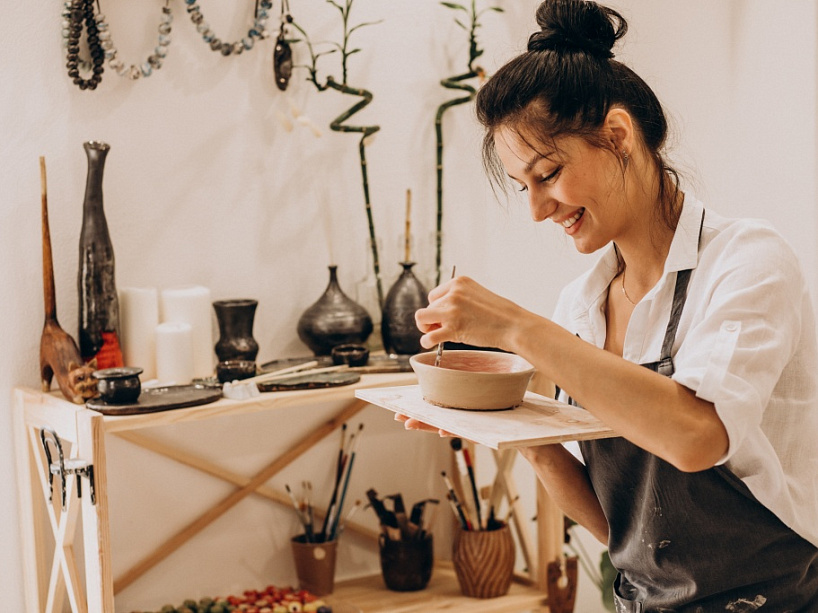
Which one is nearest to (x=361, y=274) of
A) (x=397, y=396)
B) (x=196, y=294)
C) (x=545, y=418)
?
(x=196, y=294)

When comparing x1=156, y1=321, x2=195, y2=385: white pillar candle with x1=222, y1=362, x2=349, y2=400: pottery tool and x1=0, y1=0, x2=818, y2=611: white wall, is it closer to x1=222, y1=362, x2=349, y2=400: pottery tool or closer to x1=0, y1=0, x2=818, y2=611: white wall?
x1=222, y1=362, x2=349, y2=400: pottery tool

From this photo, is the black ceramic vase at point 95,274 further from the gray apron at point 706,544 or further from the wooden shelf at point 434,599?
the gray apron at point 706,544

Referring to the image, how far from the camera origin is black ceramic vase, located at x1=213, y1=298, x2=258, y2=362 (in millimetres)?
2389

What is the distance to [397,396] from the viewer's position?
1357 millimetres

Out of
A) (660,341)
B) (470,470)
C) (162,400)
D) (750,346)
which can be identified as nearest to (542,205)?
Answer: (660,341)

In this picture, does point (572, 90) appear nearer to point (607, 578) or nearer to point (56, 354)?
point (56, 354)

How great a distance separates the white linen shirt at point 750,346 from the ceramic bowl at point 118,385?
1.11 m

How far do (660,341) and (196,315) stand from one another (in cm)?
134

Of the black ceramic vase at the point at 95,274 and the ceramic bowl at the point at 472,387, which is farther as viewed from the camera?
the black ceramic vase at the point at 95,274

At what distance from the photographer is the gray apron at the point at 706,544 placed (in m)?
1.31

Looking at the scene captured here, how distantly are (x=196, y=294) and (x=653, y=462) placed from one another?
134 cm

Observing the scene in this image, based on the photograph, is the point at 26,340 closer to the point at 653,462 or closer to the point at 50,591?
the point at 50,591

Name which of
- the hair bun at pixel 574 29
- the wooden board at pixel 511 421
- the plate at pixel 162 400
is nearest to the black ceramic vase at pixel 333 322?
the plate at pixel 162 400

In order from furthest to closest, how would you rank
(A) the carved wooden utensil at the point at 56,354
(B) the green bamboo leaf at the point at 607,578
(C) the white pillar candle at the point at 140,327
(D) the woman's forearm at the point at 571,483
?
(B) the green bamboo leaf at the point at 607,578 < (C) the white pillar candle at the point at 140,327 < (A) the carved wooden utensil at the point at 56,354 < (D) the woman's forearm at the point at 571,483
